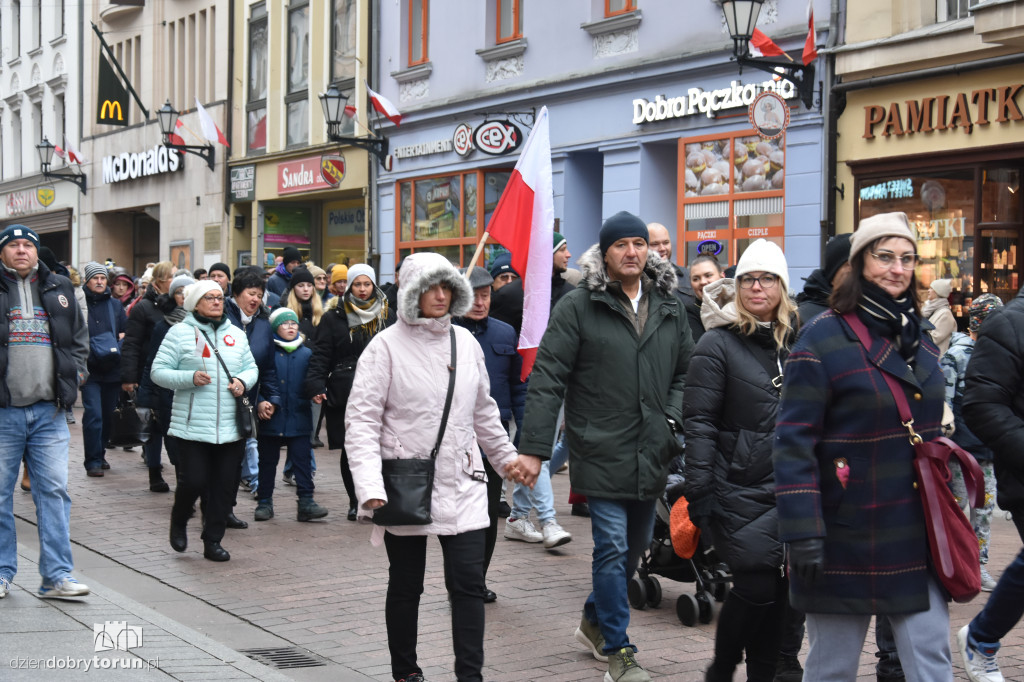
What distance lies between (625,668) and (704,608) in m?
1.31

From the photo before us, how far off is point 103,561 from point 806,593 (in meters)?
5.66

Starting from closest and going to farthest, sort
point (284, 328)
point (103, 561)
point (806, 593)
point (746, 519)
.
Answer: point (806, 593) < point (746, 519) < point (103, 561) < point (284, 328)

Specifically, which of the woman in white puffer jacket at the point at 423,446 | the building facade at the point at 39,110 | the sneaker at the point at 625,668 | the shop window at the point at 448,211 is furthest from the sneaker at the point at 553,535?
the building facade at the point at 39,110

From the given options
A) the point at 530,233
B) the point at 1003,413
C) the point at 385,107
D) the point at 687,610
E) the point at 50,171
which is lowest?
the point at 687,610

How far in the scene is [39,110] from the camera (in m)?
40.5

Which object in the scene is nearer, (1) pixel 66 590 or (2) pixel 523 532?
(1) pixel 66 590

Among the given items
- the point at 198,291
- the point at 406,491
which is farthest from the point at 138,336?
the point at 406,491

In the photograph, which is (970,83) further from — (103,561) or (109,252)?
(109,252)

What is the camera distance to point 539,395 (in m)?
5.57

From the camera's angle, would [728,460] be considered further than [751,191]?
No

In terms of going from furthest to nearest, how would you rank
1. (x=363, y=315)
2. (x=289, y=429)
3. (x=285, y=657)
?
(x=289, y=429) < (x=363, y=315) < (x=285, y=657)

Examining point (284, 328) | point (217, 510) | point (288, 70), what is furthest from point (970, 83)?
point (288, 70)

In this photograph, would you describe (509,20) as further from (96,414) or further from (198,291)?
(198,291)

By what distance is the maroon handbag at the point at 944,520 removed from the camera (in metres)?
3.92
